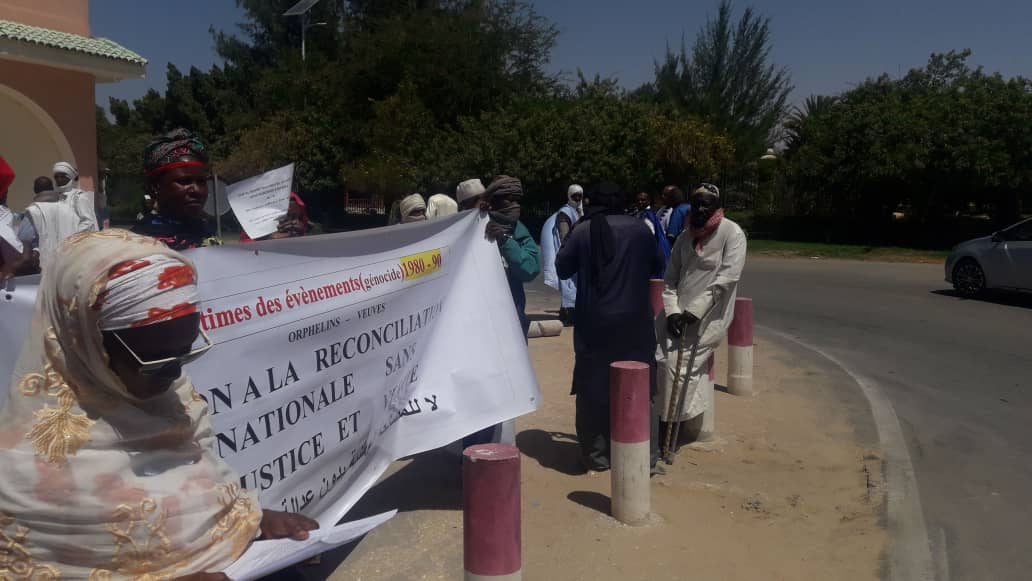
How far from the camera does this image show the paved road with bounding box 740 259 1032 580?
4.98 m

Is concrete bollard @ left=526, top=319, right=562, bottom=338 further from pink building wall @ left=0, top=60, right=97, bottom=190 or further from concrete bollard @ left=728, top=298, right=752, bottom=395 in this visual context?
pink building wall @ left=0, top=60, right=97, bottom=190

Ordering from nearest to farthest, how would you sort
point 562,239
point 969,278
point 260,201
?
point 260,201 < point 562,239 < point 969,278

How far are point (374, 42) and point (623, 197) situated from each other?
31.9 meters

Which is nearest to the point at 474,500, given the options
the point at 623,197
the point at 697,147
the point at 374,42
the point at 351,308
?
the point at 351,308

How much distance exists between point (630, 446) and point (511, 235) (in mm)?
1527

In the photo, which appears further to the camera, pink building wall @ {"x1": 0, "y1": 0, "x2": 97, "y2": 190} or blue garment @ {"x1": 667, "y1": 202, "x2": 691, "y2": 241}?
pink building wall @ {"x1": 0, "y1": 0, "x2": 97, "y2": 190}

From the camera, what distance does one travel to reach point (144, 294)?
5.18ft

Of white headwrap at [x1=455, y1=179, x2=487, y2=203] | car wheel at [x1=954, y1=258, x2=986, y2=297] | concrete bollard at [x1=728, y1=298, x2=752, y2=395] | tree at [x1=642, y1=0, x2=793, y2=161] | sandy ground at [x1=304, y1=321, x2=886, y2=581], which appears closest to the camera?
sandy ground at [x1=304, y1=321, x2=886, y2=581]

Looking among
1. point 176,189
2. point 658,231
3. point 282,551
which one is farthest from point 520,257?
point 658,231

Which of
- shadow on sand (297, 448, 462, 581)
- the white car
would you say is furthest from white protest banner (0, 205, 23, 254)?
the white car

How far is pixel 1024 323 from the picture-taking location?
489 inches

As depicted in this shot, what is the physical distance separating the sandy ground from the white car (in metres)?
8.82

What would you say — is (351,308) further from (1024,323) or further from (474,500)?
(1024,323)

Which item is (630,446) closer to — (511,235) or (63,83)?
(511,235)
